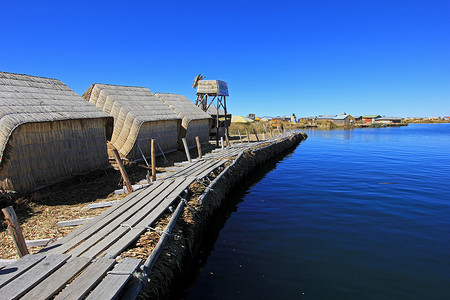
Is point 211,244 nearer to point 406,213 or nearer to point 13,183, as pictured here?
point 13,183

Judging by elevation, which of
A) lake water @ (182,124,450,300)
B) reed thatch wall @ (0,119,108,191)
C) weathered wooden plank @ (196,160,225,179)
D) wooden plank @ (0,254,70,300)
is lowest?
lake water @ (182,124,450,300)

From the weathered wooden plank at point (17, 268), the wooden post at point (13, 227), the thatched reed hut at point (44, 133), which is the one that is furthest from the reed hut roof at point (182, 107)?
the weathered wooden plank at point (17, 268)

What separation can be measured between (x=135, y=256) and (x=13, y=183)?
6127 millimetres

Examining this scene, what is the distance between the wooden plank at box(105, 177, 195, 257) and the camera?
15.0ft

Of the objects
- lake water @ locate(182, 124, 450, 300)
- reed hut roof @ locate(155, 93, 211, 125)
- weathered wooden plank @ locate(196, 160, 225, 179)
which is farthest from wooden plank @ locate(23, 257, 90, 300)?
reed hut roof @ locate(155, 93, 211, 125)

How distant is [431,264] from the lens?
21.5 ft

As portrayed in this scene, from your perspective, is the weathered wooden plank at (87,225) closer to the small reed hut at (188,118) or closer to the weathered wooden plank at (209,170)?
the weathered wooden plank at (209,170)

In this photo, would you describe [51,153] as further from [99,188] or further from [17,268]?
[17,268]

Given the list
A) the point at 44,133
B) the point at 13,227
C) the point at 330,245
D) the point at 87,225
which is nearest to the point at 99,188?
the point at 44,133

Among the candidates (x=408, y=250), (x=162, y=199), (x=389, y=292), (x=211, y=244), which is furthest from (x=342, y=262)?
(x=162, y=199)

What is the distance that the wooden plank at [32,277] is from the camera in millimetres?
3377

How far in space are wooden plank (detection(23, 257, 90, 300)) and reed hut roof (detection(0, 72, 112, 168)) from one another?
235 inches

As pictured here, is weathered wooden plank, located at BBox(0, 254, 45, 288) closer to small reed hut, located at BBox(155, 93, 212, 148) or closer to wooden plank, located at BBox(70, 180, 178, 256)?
wooden plank, located at BBox(70, 180, 178, 256)

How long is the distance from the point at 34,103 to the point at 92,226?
6856 mm
